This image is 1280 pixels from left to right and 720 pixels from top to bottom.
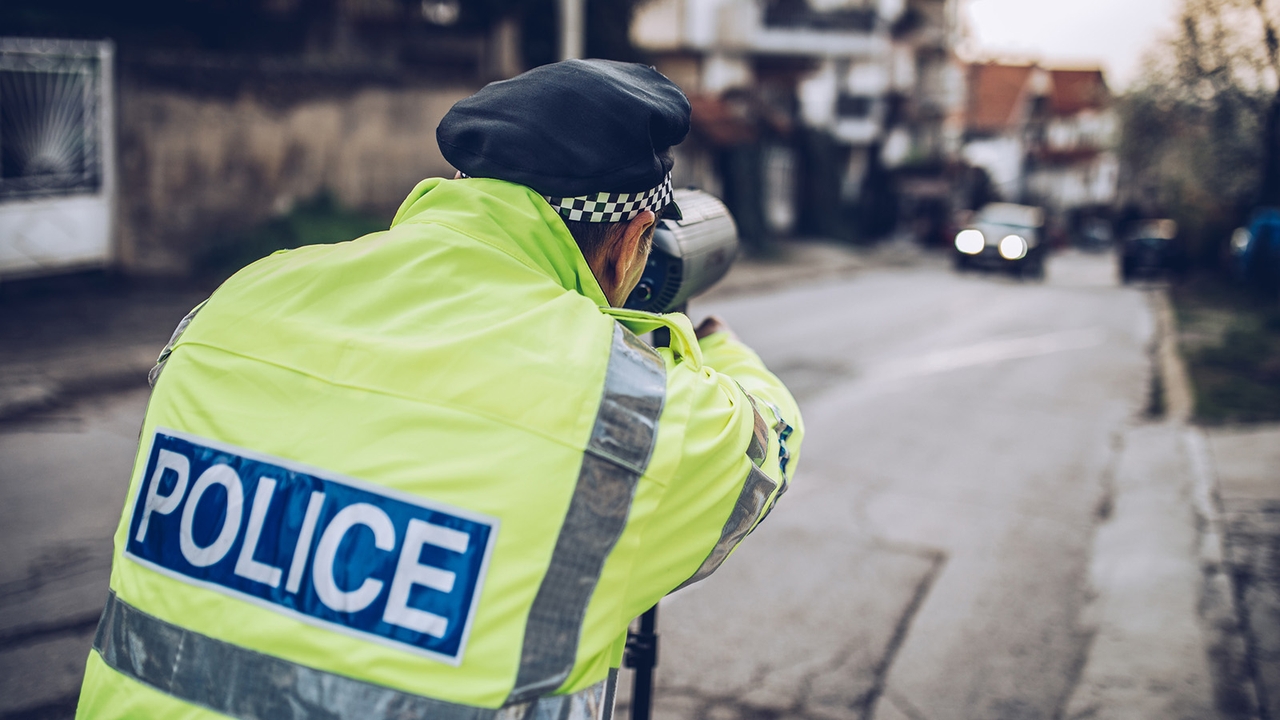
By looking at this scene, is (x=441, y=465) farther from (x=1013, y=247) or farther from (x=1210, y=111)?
(x=1013, y=247)

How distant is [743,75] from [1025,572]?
24929 millimetres

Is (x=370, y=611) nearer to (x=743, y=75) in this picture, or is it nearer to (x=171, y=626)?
(x=171, y=626)

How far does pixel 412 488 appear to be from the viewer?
1.08 metres

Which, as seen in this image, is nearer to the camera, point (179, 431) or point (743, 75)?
point (179, 431)

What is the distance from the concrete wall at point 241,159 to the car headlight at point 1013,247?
50.9 feet

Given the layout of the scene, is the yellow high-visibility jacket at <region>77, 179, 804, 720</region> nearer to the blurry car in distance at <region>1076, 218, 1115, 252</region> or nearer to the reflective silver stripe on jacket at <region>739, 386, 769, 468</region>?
the reflective silver stripe on jacket at <region>739, 386, 769, 468</region>

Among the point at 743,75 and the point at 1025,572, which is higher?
the point at 743,75

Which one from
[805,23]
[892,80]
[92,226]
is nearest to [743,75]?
[805,23]

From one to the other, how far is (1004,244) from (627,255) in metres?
24.5

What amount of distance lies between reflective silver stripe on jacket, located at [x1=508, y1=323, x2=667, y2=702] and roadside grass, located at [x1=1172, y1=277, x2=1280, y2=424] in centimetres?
789

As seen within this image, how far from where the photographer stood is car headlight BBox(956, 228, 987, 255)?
24656 millimetres

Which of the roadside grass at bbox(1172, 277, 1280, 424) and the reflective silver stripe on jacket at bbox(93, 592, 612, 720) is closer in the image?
the reflective silver stripe on jacket at bbox(93, 592, 612, 720)

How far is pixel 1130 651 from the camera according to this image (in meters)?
3.82

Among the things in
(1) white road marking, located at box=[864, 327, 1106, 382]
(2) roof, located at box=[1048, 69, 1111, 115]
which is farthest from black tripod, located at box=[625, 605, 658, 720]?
(2) roof, located at box=[1048, 69, 1111, 115]
